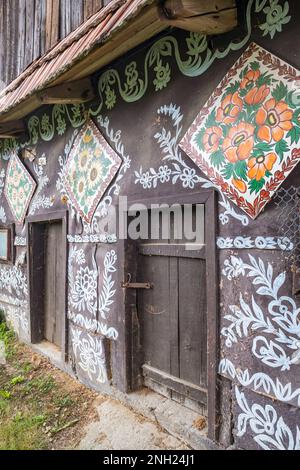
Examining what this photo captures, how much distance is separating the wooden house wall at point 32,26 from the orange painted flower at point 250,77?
1785 mm

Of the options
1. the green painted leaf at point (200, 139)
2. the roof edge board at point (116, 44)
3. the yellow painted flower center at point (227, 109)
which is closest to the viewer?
the roof edge board at point (116, 44)

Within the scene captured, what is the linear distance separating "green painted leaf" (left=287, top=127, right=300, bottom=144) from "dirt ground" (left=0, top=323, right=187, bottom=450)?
2.19m

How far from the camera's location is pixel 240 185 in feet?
7.08

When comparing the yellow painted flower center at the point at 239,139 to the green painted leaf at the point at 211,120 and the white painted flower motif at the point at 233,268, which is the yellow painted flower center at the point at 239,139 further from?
the white painted flower motif at the point at 233,268

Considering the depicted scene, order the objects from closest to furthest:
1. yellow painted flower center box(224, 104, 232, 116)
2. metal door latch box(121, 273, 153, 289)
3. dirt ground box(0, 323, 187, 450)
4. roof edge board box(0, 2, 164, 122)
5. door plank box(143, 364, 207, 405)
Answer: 1. roof edge board box(0, 2, 164, 122)
2. yellow painted flower center box(224, 104, 232, 116)
3. door plank box(143, 364, 207, 405)
4. dirt ground box(0, 323, 187, 450)
5. metal door latch box(121, 273, 153, 289)

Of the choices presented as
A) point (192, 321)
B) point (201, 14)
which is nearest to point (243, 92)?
point (201, 14)

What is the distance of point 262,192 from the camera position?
205cm

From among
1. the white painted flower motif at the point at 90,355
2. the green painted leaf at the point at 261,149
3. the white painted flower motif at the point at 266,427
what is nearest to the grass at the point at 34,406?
the white painted flower motif at the point at 90,355

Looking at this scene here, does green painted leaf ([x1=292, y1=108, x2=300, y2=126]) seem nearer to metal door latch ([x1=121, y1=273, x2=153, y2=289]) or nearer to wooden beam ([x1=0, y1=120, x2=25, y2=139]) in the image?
metal door latch ([x1=121, y1=273, x2=153, y2=289])

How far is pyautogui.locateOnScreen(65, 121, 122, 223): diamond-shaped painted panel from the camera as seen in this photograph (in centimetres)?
321

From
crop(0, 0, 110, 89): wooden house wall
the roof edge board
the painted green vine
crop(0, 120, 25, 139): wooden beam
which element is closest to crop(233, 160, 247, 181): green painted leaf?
the painted green vine

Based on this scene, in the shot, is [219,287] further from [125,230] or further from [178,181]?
[125,230]

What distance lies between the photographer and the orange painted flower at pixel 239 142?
2.11 metres

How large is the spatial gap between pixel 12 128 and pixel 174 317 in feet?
10.8
